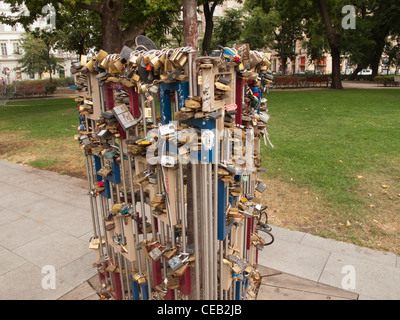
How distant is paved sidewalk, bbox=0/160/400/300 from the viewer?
11.3 feet

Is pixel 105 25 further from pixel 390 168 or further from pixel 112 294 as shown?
pixel 112 294

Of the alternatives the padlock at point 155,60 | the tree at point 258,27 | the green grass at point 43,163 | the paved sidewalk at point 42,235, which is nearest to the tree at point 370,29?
the tree at point 258,27

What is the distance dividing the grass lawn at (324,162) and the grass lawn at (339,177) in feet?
0.05

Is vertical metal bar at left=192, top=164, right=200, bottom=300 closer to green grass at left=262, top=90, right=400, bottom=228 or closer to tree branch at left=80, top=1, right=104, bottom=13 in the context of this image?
green grass at left=262, top=90, right=400, bottom=228

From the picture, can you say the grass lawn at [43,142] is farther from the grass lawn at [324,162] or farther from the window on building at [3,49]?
the window on building at [3,49]

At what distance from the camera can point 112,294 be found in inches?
125

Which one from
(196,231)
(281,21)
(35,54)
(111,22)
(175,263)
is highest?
(281,21)

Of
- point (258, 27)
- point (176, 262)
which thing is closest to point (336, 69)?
point (258, 27)

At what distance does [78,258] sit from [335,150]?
645 centimetres

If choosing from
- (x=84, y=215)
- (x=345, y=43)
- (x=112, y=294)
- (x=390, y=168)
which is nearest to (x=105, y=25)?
(x=84, y=215)

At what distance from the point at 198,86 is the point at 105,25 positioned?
43.2 ft

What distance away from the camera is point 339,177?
6.29 meters

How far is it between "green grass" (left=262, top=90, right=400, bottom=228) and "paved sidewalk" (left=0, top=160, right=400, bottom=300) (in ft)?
3.61

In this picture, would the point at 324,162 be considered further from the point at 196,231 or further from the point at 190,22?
the point at 196,231
